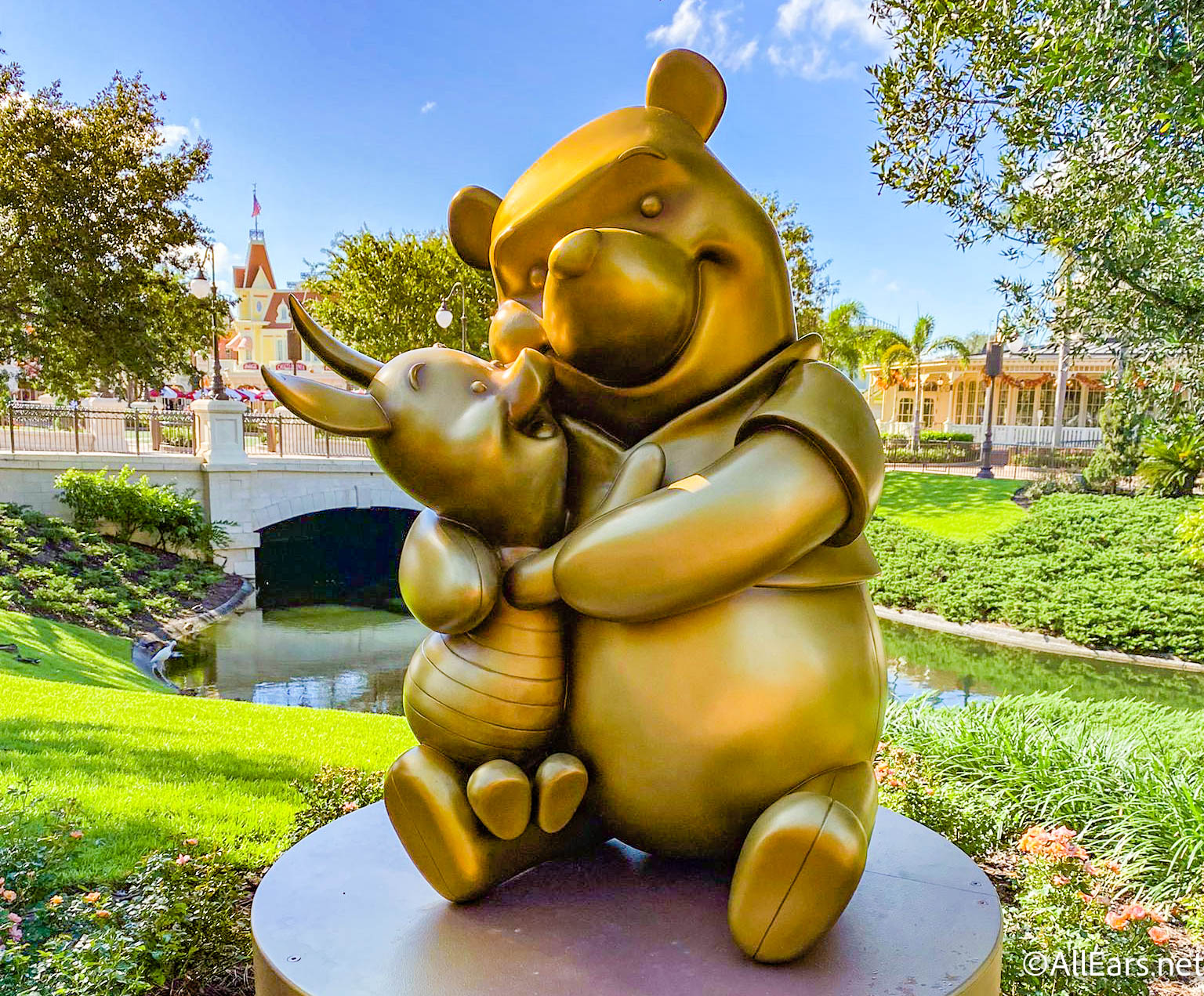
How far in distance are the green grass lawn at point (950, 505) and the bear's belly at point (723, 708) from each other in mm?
14260

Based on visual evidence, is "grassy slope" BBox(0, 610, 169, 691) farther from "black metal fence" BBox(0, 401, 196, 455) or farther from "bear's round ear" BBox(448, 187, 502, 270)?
"black metal fence" BBox(0, 401, 196, 455)

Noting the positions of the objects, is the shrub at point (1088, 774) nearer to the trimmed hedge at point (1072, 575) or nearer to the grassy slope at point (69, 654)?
the trimmed hedge at point (1072, 575)

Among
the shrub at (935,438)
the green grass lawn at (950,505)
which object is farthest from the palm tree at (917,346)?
the green grass lawn at (950,505)

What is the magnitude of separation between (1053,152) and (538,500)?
577cm

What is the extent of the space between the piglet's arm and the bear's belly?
0.32 feet

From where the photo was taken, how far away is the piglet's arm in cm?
154

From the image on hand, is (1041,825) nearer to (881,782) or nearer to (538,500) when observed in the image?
(881,782)

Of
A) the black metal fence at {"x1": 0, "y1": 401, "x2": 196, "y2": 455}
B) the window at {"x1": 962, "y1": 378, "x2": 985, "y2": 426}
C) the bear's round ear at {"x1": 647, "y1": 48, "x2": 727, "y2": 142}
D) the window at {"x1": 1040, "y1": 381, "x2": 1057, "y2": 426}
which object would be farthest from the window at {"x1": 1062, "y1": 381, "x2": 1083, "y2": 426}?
the bear's round ear at {"x1": 647, "y1": 48, "x2": 727, "y2": 142}

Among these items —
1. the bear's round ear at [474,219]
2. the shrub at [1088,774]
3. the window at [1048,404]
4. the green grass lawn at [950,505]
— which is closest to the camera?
the bear's round ear at [474,219]

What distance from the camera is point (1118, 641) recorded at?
11156mm

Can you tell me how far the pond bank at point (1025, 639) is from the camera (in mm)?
10703

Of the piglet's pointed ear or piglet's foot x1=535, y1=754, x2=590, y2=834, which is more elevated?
the piglet's pointed ear

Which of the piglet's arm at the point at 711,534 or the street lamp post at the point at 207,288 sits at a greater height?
the street lamp post at the point at 207,288

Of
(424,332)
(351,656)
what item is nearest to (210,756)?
(351,656)
